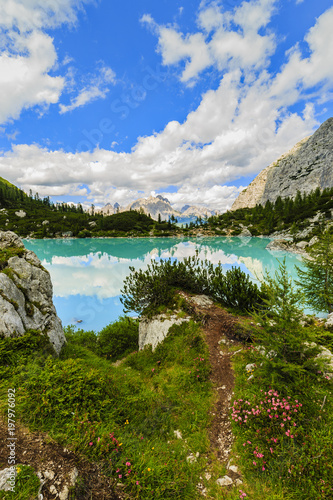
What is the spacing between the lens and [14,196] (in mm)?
168375

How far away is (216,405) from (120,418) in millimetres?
3190

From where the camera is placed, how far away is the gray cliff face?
710 cm

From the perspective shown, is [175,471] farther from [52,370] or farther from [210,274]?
[210,274]

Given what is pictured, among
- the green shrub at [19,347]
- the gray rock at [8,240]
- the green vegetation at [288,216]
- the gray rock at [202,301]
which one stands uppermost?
the green vegetation at [288,216]

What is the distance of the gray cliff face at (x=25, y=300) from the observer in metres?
7.10

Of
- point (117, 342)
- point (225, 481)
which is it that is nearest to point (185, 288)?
point (117, 342)

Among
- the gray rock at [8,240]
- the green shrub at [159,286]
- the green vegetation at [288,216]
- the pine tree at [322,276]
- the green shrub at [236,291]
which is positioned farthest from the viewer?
the green vegetation at [288,216]

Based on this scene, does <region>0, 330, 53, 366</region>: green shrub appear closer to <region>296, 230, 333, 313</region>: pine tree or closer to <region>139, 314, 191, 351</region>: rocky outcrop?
<region>139, 314, 191, 351</region>: rocky outcrop

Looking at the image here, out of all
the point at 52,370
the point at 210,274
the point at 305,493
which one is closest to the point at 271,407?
the point at 305,493

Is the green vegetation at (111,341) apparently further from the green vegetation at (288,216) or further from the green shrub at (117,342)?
the green vegetation at (288,216)

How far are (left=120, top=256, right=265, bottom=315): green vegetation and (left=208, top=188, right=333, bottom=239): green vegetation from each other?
142 feet

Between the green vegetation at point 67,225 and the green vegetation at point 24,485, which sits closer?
the green vegetation at point 24,485

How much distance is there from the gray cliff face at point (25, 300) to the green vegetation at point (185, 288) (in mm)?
4361

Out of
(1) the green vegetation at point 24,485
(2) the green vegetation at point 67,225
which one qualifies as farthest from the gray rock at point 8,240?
(2) the green vegetation at point 67,225
